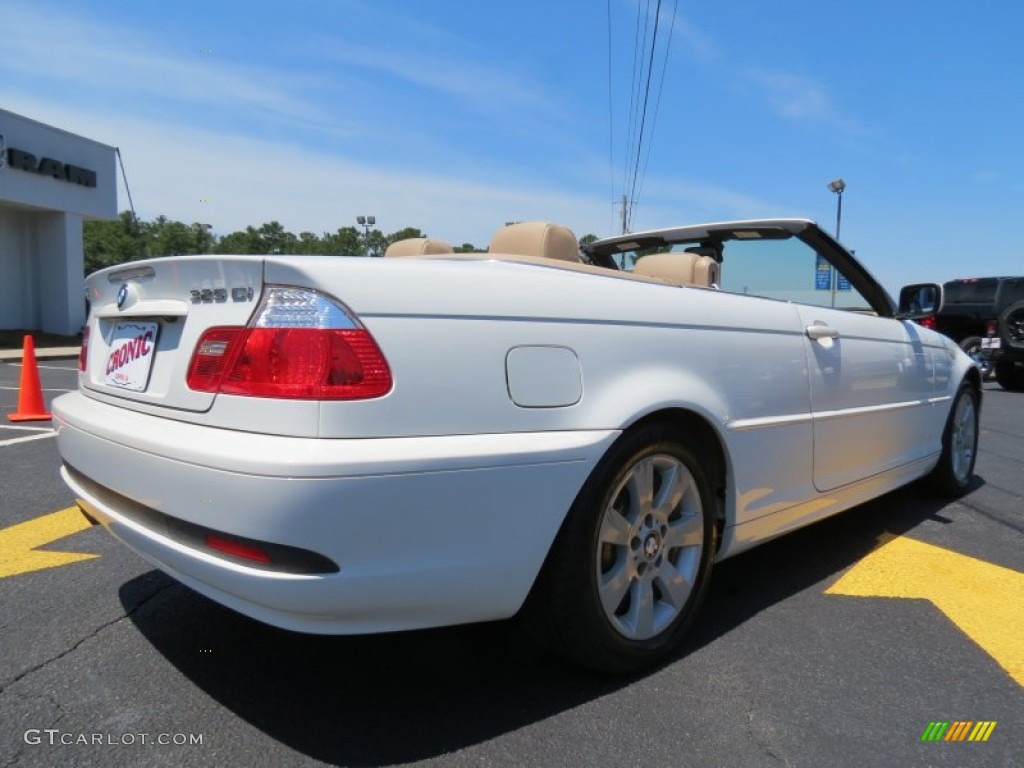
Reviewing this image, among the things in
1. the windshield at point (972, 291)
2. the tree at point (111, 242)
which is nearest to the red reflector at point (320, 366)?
the windshield at point (972, 291)

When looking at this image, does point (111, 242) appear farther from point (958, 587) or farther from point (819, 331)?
point (958, 587)

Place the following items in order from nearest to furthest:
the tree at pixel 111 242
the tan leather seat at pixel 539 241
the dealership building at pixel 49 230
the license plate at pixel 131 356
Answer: the license plate at pixel 131 356
the tan leather seat at pixel 539 241
the dealership building at pixel 49 230
the tree at pixel 111 242

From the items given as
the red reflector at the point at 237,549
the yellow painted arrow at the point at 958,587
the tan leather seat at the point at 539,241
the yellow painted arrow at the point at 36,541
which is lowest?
the yellow painted arrow at the point at 958,587

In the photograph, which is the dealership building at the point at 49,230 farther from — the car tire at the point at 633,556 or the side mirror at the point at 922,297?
the car tire at the point at 633,556

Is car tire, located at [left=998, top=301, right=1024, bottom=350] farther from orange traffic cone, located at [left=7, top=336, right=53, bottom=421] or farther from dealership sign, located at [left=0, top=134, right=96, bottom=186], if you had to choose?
dealership sign, located at [left=0, top=134, right=96, bottom=186]

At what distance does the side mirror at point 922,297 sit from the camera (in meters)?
4.34

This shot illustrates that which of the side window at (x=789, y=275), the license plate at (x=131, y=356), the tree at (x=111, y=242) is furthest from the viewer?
the tree at (x=111, y=242)

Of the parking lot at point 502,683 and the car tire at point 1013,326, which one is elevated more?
the car tire at point 1013,326

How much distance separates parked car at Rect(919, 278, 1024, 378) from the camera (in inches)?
562

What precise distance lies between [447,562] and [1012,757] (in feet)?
5.35

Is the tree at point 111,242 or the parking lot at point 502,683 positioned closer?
the parking lot at point 502,683

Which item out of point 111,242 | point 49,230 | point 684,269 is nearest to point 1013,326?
point 684,269

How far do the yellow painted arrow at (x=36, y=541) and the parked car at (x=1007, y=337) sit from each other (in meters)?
13.9

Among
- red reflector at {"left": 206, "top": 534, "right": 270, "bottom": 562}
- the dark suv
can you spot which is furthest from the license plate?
the dark suv
